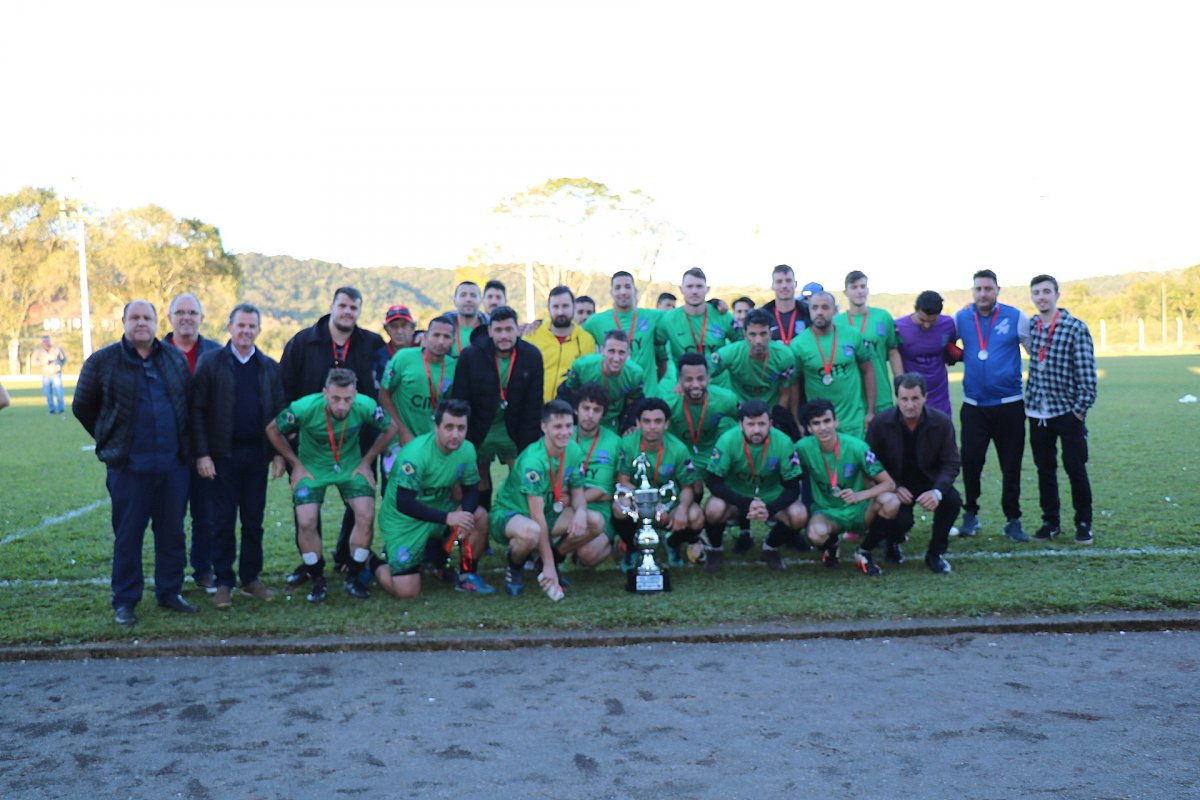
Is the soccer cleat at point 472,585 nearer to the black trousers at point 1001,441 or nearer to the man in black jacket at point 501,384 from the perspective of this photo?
the man in black jacket at point 501,384

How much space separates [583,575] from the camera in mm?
6914

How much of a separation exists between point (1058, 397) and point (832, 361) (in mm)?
1609

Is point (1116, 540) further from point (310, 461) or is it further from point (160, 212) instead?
point (160, 212)

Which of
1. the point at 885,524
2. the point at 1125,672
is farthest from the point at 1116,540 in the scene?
the point at 1125,672

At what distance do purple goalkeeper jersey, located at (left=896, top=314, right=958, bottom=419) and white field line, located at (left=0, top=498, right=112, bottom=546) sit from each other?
6774 millimetres

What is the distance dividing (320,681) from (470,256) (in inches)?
1499

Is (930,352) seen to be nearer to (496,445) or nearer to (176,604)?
(496,445)

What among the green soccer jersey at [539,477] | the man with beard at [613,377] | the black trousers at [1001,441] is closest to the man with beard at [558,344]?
the man with beard at [613,377]

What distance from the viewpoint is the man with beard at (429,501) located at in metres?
6.28

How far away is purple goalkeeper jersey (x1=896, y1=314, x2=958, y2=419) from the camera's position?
7.92 m

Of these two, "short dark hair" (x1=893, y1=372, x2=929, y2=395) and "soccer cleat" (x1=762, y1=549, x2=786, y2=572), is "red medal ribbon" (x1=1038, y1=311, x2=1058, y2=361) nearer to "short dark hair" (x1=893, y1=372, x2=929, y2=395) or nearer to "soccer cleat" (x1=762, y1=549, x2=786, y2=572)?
"short dark hair" (x1=893, y1=372, x2=929, y2=395)

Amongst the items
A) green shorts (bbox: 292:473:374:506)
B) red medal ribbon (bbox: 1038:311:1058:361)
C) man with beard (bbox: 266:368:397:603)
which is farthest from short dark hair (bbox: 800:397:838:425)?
green shorts (bbox: 292:473:374:506)

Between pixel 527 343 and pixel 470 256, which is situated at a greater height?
pixel 470 256

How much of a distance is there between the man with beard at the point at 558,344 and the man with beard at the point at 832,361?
1582 millimetres
